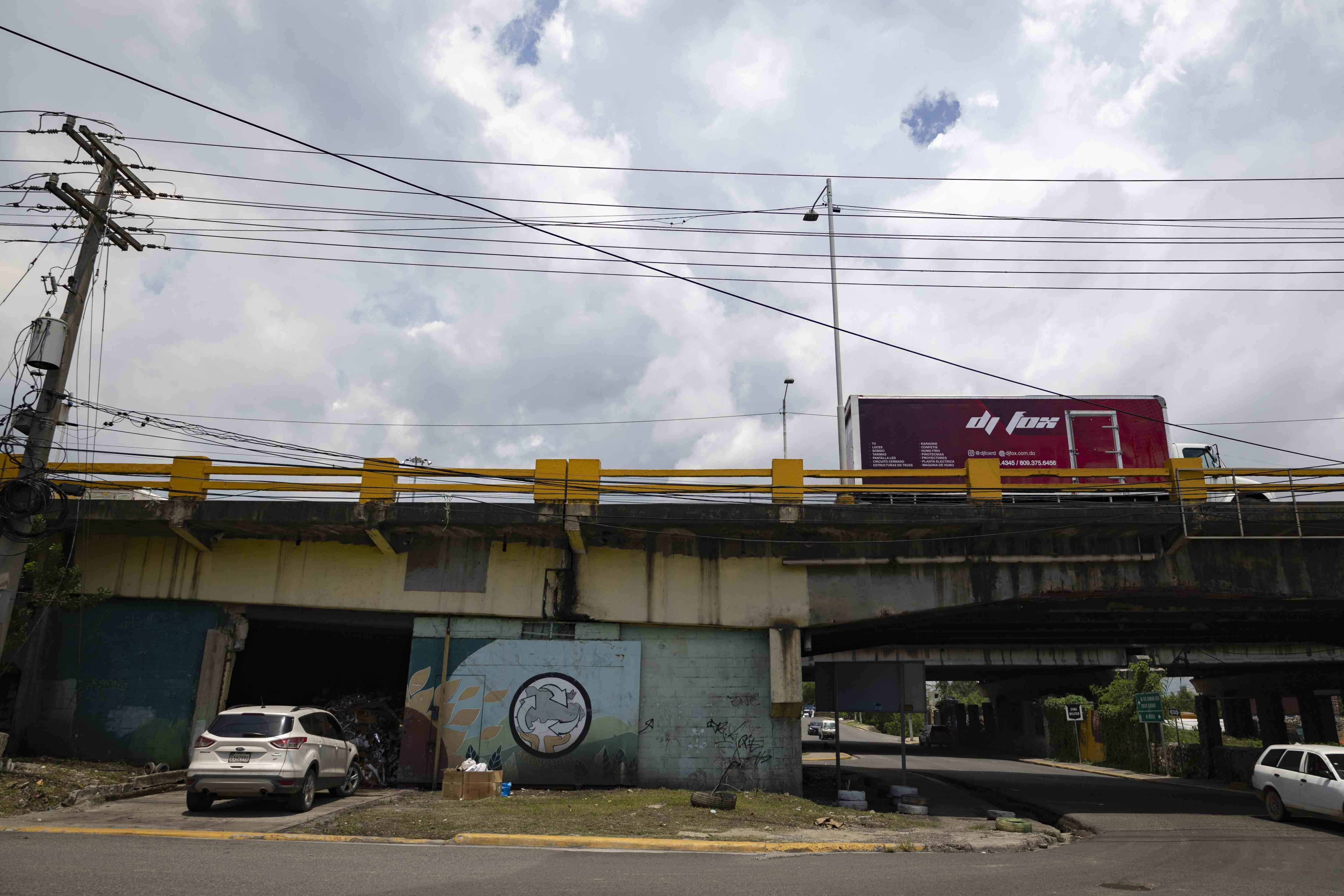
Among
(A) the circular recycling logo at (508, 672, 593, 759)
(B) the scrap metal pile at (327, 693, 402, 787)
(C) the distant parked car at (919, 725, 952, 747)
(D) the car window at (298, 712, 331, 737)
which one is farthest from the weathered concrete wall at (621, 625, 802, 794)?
(C) the distant parked car at (919, 725, 952, 747)

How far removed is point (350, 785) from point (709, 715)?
767 centimetres

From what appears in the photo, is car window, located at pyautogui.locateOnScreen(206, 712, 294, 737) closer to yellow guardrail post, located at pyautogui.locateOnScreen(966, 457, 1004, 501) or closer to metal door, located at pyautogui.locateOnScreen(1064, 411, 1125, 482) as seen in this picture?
yellow guardrail post, located at pyautogui.locateOnScreen(966, 457, 1004, 501)

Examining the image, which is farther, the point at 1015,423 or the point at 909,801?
the point at 1015,423

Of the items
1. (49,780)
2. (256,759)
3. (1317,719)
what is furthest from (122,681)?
(1317,719)

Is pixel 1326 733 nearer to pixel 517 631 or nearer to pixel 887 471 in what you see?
pixel 887 471

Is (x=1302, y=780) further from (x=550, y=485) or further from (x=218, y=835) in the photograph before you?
(x=218, y=835)

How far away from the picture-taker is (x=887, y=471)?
18.8 metres

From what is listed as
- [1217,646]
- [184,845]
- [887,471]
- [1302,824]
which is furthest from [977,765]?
[184,845]

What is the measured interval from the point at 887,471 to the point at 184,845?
14.4 m

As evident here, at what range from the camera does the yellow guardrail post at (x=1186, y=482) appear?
18.5 metres

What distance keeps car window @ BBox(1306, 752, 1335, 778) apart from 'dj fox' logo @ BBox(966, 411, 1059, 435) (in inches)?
342

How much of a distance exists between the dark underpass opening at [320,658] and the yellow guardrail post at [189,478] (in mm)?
3162

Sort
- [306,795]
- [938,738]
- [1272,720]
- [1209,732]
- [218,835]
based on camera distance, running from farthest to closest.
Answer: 1. [938,738]
2. [1272,720]
3. [1209,732]
4. [306,795]
5. [218,835]

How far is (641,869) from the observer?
10164 mm
